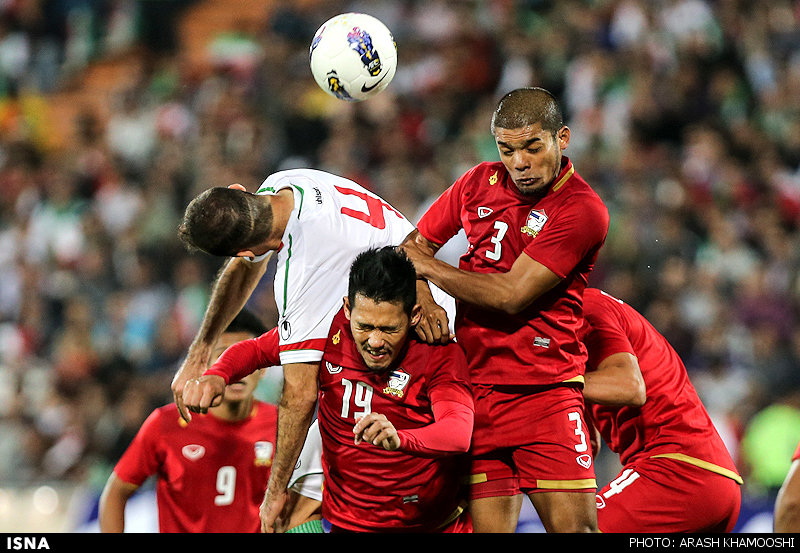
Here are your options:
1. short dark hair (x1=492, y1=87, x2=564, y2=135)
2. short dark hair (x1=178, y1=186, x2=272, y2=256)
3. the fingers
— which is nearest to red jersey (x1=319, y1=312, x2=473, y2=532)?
short dark hair (x1=178, y1=186, x2=272, y2=256)

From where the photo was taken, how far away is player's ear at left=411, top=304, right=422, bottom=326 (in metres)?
4.19

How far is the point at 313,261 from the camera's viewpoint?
4383mm

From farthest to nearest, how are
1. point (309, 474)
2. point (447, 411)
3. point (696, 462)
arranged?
point (309, 474) → point (696, 462) → point (447, 411)

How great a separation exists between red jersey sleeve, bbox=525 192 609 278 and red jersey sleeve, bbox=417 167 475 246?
1.51 ft

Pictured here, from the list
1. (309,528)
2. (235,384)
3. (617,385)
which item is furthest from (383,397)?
(235,384)

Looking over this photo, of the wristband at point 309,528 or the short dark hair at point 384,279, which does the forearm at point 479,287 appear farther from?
the wristband at point 309,528

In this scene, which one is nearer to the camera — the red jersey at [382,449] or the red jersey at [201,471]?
the red jersey at [382,449]

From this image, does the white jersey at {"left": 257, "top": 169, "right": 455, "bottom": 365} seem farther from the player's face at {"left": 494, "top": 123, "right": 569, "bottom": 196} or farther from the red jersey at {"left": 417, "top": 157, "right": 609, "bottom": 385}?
the player's face at {"left": 494, "top": 123, "right": 569, "bottom": 196}

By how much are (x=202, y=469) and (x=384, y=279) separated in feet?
5.98

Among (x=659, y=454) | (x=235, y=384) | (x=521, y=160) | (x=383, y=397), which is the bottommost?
(x=659, y=454)

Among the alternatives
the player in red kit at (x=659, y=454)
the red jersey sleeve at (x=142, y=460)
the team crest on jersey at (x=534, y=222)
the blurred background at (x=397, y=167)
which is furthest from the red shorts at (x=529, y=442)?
the blurred background at (x=397, y=167)

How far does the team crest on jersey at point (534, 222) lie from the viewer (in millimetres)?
4375

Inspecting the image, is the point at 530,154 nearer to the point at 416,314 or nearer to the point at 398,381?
the point at 416,314

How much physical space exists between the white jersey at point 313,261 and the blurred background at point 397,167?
3498 mm
